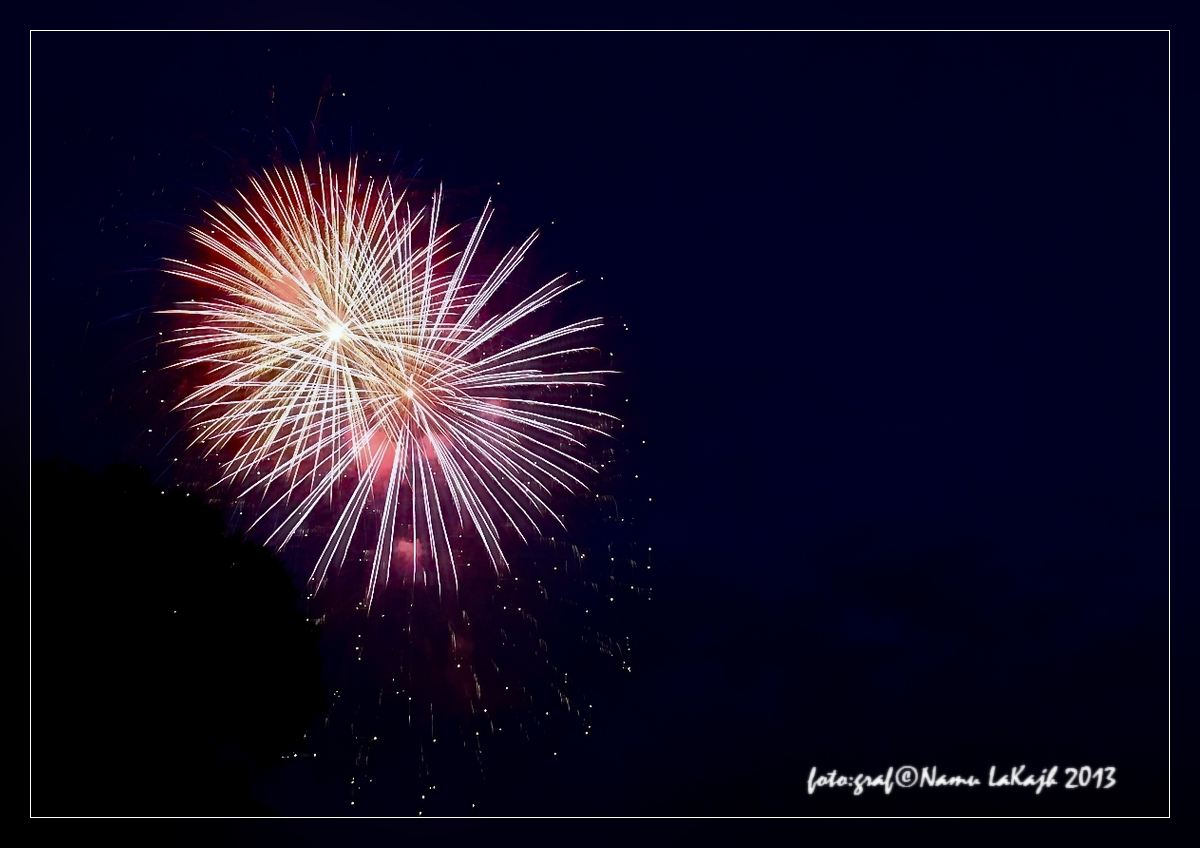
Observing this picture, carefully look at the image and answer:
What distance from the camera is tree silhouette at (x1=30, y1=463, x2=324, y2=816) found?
11102 mm

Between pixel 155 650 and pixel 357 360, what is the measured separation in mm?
4525

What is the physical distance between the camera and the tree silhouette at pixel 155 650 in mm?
11102

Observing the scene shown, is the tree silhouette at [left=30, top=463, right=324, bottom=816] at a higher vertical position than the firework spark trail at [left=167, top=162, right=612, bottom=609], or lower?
lower

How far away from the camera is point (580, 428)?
1066 centimetres

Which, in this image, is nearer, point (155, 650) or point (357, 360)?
point (357, 360)

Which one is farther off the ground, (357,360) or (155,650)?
(357,360)

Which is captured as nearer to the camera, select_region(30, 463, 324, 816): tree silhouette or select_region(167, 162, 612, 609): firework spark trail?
select_region(167, 162, 612, 609): firework spark trail

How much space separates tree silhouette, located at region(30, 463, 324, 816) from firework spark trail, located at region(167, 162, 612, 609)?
6.61ft

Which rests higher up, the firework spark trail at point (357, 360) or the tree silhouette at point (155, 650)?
the firework spark trail at point (357, 360)

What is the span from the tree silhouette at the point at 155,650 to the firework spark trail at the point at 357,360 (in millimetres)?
2015

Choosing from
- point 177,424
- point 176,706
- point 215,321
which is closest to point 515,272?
point 215,321

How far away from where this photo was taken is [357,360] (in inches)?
395

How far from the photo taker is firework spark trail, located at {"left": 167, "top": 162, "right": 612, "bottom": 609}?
Answer: 992cm

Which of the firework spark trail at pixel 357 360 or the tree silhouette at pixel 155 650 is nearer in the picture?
the firework spark trail at pixel 357 360
